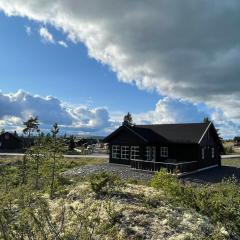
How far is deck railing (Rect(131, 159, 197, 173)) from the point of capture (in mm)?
33078

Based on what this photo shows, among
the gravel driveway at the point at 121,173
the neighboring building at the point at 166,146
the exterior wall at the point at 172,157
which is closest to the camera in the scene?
the gravel driveway at the point at 121,173

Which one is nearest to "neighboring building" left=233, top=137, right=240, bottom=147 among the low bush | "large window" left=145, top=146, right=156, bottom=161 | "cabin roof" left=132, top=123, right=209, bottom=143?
"cabin roof" left=132, top=123, right=209, bottom=143

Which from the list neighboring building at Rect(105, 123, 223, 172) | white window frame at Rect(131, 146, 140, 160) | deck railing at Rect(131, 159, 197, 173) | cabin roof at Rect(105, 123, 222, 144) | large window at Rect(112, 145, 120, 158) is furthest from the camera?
large window at Rect(112, 145, 120, 158)

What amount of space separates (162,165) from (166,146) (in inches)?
196

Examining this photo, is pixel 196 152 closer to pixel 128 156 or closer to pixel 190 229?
pixel 128 156

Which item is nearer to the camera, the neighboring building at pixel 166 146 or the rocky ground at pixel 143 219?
the rocky ground at pixel 143 219

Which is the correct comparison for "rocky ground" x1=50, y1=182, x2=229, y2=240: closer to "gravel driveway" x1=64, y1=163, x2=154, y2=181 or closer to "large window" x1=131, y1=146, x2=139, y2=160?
"gravel driveway" x1=64, y1=163, x2=154, y2=181

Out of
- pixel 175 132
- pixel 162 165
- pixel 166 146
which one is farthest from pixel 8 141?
pixel 162 165

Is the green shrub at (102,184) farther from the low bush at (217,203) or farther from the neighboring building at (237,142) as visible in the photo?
the neighboring building at (237,142)

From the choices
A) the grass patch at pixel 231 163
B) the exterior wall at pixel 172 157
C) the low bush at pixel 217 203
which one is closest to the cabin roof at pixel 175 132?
the exterior wall at pixel 172 157

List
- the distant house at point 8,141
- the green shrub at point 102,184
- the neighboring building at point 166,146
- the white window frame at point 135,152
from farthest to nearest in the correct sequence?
1. the distant house at point 8,141
2. the white window frame at point 135,152
3. the neighboring building at point 166,146
4. the green shrub at point 102,184

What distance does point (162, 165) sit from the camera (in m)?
34.1

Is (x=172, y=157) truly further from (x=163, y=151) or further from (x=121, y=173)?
(x=121, y=173)

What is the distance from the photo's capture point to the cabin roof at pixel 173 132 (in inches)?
1475
